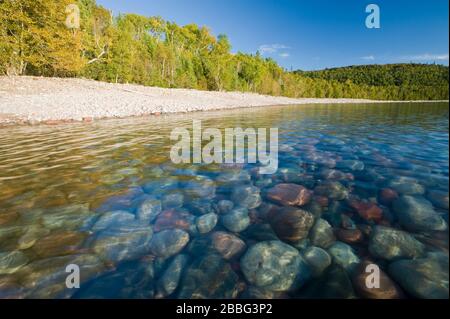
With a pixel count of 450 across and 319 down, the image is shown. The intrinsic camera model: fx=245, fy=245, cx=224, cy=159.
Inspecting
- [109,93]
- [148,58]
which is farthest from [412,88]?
[109,93]

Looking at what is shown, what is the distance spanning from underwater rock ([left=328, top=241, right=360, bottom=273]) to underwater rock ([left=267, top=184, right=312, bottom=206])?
108cm

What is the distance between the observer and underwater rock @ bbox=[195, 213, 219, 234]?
352 cm

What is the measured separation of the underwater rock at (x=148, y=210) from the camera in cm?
379

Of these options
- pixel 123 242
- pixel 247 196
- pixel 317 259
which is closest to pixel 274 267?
pixel 317 259

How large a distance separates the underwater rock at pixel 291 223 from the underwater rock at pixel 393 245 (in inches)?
31.3

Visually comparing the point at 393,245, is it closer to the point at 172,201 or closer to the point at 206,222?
the point at 206,222

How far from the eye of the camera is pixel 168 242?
10.6 ft

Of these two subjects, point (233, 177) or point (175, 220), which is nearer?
point (175, 220)

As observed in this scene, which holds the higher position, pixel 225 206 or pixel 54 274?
pixel 225 206

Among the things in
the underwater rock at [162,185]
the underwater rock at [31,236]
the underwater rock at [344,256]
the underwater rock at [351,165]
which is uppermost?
the underwater rock at [351,165]

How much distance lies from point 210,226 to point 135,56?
45.5 m

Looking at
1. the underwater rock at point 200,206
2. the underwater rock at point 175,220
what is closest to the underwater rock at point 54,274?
the underwater rock at point 175,220

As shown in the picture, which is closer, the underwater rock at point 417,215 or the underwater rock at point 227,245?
the underwater rock at point 227,245

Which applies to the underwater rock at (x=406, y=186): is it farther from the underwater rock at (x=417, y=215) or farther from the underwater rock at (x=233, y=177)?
the underwater rock at (x=233, y=177)
